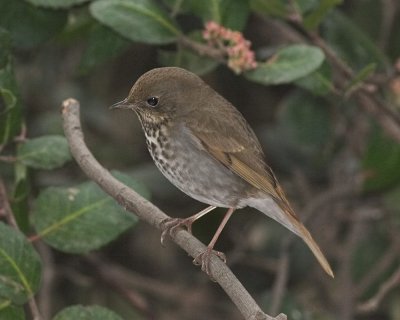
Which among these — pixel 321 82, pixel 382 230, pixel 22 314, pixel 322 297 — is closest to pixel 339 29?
pixel 321 82

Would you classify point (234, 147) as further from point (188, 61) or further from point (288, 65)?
point (188, 61)

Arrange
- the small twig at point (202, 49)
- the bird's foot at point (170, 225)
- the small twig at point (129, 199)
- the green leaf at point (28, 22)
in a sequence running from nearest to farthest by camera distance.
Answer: the small twig at point (129, 199) < the bird's foot at point (170, 225) < the small twig at point (202, 49) < the green leaf at point (28, 22)

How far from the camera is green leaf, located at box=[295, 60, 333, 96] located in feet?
15.2

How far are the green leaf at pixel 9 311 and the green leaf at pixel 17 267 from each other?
0.03m

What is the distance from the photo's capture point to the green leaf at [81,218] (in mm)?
3982

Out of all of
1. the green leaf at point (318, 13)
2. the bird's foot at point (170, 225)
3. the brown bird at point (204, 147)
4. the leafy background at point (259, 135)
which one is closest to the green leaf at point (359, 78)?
the leafy background at point (259, 135)

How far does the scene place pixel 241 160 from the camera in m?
4.24

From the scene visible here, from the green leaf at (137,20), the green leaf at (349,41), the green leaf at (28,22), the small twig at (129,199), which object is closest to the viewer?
the small twig at (129,199)

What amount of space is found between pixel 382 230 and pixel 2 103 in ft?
8.37

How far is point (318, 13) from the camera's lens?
454cm

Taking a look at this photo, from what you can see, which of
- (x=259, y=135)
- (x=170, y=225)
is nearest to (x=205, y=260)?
(x=170, y=225)

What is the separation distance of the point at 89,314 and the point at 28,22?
1.56 meters

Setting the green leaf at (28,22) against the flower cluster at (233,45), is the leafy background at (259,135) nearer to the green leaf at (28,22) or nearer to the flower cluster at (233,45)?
the green leaf at (28,22)

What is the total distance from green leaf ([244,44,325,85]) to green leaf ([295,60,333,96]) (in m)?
0.24
